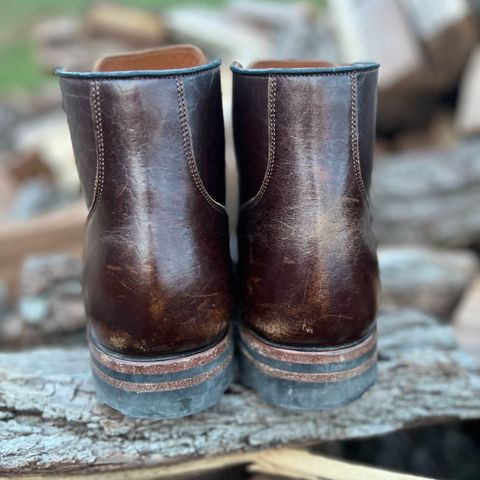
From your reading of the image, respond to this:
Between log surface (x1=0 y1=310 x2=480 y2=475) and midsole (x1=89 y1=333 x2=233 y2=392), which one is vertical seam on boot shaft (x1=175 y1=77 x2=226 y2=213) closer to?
midsole (x1=89 y1=333 x2=233 y2=392)

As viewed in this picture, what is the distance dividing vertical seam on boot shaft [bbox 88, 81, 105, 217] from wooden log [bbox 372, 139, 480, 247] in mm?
1661

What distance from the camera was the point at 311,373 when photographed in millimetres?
1142

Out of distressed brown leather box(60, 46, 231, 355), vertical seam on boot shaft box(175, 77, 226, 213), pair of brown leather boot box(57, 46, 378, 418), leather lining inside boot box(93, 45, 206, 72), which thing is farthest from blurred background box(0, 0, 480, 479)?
vertical seam on boot shaft box(175, 77, 226, 213)

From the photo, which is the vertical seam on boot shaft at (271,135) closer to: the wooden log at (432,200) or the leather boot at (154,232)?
the leather boot at (154,232)

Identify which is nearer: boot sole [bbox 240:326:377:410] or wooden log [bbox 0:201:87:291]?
boot sole [bbox 240:326:377:410]

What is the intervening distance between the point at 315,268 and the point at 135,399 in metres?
0.44

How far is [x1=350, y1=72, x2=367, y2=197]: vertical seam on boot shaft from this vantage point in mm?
1078

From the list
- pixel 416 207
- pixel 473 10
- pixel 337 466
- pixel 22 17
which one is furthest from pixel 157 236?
pixel 22 17

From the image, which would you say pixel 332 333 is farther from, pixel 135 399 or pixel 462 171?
pixel 462 171

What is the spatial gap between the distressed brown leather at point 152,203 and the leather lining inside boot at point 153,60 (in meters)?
0.24

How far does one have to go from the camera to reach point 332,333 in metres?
1.13

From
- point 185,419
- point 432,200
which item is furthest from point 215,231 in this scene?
point 432,200

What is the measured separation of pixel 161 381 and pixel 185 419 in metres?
0.20

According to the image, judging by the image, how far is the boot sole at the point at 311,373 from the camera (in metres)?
1.14
